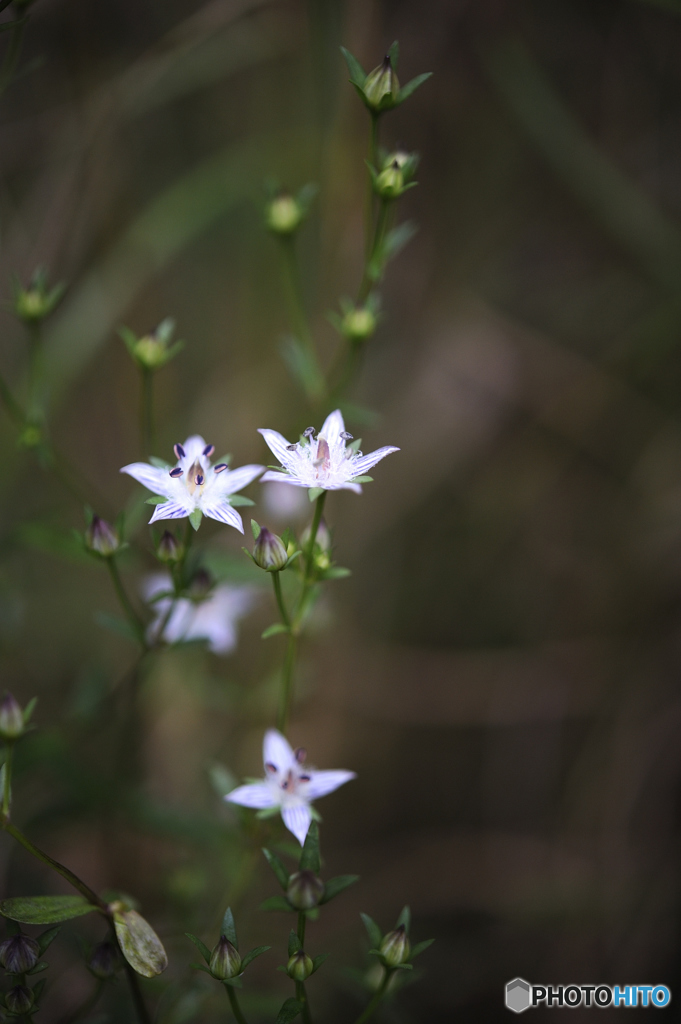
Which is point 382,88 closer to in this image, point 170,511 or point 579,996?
point 170,511

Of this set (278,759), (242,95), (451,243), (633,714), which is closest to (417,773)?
(633,714)

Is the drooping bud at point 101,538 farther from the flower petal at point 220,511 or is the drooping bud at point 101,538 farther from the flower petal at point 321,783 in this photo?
the flower petal at point 321,783

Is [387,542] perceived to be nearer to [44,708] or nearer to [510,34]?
[44,708]

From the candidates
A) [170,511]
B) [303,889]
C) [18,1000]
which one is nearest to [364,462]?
[170,511]

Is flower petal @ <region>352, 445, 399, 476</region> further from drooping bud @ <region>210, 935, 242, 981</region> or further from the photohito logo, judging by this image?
the photohito logo

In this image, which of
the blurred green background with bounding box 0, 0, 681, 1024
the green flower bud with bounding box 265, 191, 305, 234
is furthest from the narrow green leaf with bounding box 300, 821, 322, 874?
the green flower bud with bounding box 265, 191, 305, 234

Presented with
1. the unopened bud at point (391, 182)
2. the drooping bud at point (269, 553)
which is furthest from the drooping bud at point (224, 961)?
the unopened bud at point (391, 182)

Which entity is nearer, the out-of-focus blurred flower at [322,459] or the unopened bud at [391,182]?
the out-of-focus blurred flower at [322,459]
